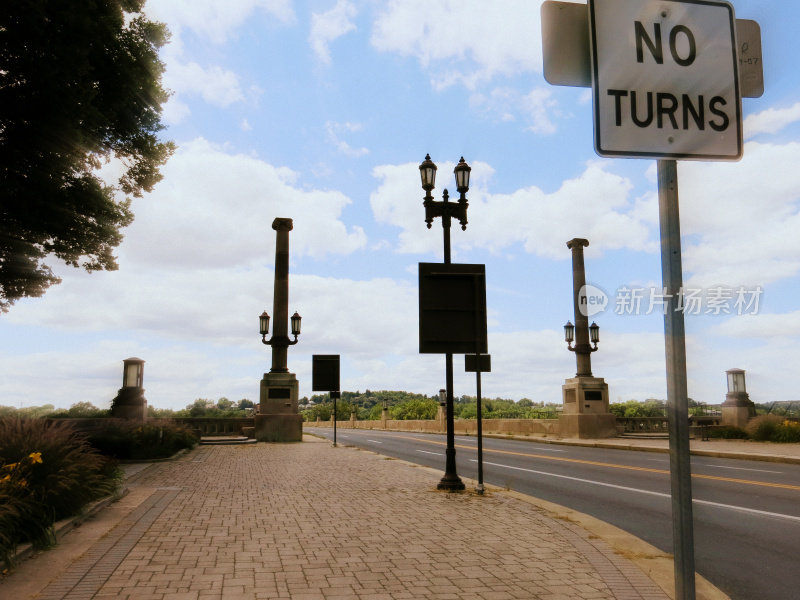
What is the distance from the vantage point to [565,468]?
1612cm

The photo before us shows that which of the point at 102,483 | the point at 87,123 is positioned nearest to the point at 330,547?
the point at 102,483

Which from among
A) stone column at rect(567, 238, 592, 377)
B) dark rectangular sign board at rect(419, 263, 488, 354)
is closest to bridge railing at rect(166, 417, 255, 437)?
stone column at rect(567, 238, 592, 377)

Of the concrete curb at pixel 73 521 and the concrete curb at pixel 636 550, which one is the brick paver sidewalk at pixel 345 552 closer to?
the concrete curb at pixel 636 550

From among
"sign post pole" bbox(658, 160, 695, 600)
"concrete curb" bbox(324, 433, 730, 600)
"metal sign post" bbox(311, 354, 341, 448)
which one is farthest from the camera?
"metal sign post" bbox(311, 354, 341, 448)

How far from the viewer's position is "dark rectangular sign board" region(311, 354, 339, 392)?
86.7 ft

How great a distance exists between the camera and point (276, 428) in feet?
92.9

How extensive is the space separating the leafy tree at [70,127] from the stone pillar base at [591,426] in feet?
72.1

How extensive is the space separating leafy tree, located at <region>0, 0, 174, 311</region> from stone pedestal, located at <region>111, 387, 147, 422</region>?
8.14 meters

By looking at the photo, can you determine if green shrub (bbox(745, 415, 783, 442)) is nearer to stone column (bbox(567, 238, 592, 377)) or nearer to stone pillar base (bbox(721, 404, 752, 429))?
stone pillar base (bbox(721, 404, 752, 429))

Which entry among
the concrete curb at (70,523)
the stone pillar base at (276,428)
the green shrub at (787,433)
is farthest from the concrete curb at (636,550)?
the stone pillar base at (276,428)

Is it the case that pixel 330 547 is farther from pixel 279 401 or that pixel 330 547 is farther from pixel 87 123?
pixel 279 401

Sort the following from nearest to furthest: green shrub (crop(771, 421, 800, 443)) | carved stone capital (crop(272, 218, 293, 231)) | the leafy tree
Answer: the leafy tree
green shrub (crop(771, 421, 800, 443))
carved stone capital (crop(272, 218, 293, 231))

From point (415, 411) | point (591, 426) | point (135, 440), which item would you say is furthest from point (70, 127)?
point (415, 411)

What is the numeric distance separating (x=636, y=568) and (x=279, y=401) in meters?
24.3
